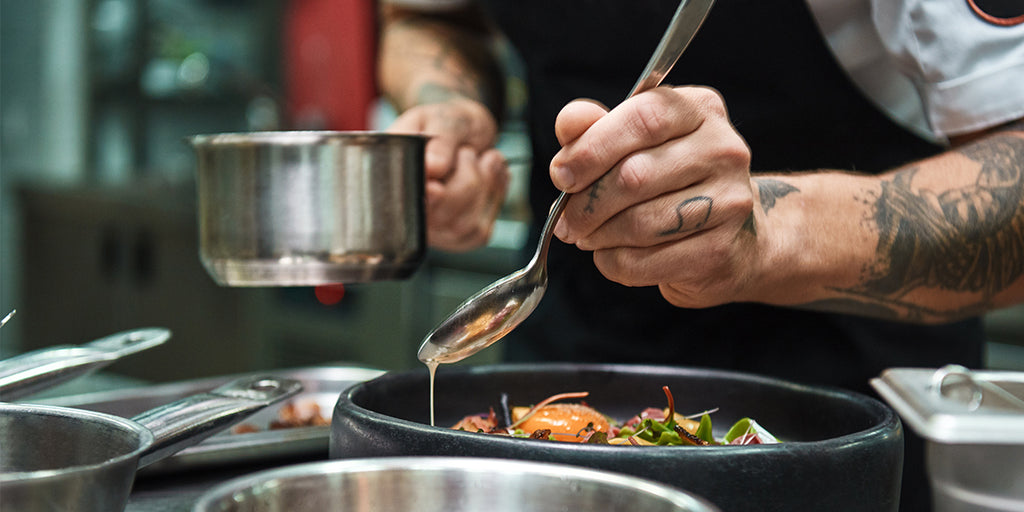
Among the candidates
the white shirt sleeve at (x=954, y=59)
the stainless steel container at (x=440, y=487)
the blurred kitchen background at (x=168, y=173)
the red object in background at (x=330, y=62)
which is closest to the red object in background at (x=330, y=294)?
the blurred kitchen background at (x=168, y=173)

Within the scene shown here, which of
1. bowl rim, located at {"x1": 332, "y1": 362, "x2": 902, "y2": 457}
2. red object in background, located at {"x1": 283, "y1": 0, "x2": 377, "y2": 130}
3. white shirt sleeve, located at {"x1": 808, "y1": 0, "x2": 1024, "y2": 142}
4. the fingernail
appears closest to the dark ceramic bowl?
bowl rim, located at {"x1": 332, "y1": 362, "x2": 902, "y2": 457}

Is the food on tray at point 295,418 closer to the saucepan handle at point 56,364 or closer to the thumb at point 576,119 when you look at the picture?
the saucepan handle at point 56,364

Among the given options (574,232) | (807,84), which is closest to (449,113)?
(807,84)

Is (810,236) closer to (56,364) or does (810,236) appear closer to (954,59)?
(954,59)

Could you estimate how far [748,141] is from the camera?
4.22 ft

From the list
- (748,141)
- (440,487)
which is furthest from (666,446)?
(748,141)

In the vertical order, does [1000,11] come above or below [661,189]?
above

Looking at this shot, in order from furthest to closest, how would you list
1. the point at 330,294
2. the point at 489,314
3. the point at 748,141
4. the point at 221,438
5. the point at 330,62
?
the point at 330,62
the point at 330,294
the point at 748,141
the point at 221,438
the point at 489,314

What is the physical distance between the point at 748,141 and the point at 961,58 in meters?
0.33

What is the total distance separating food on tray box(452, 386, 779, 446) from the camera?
2.43 ft

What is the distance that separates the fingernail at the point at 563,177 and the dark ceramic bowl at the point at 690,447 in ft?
0.70

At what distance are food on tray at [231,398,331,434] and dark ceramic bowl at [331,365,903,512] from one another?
22cm

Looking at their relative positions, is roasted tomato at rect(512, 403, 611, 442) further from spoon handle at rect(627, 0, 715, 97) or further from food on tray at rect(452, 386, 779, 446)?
spoon handle at rect(627, 0, 715, 97)

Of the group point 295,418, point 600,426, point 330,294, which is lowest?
point 330,294
